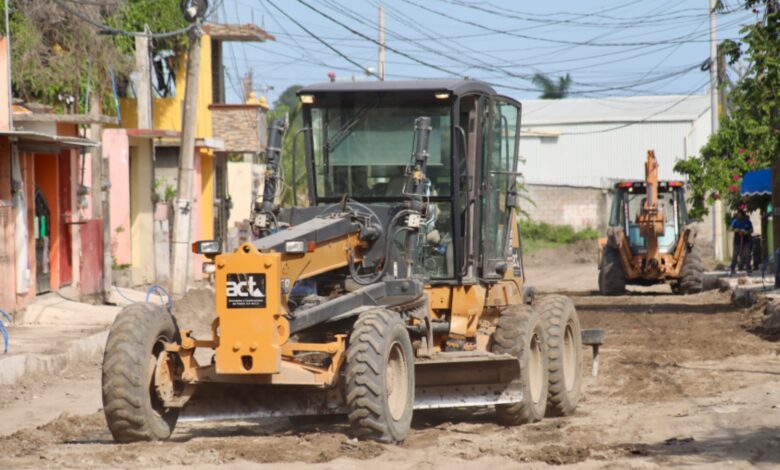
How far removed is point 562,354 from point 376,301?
2.75m

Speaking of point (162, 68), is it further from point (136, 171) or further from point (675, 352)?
point (675, 352)

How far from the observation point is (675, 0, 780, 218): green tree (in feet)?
78.4

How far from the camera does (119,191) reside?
1256 inches

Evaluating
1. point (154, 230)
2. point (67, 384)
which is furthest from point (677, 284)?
point (67, 384)

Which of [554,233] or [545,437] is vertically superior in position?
[554,233]

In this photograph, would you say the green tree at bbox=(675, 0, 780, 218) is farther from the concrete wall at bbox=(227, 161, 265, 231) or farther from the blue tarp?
the concrete wall at bbox=(227, 161, 265, 231)

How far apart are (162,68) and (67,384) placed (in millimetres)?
22462

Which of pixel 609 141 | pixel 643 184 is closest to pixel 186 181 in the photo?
pixel 643 184

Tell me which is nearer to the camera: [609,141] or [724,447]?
[724,447]

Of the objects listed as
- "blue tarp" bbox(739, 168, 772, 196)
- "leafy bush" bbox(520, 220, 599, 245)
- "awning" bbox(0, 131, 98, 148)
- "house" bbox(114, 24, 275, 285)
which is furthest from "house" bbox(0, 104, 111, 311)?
"leafy bush" bbox(520, 220, 599, 245)

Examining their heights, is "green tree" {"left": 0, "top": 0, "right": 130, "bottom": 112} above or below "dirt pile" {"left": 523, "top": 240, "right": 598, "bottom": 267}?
above

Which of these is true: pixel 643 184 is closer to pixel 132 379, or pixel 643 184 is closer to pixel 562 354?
pixel 562 354

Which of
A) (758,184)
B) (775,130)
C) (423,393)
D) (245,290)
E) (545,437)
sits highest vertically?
(775,130)

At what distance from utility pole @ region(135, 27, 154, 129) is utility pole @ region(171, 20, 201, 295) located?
254 inches
